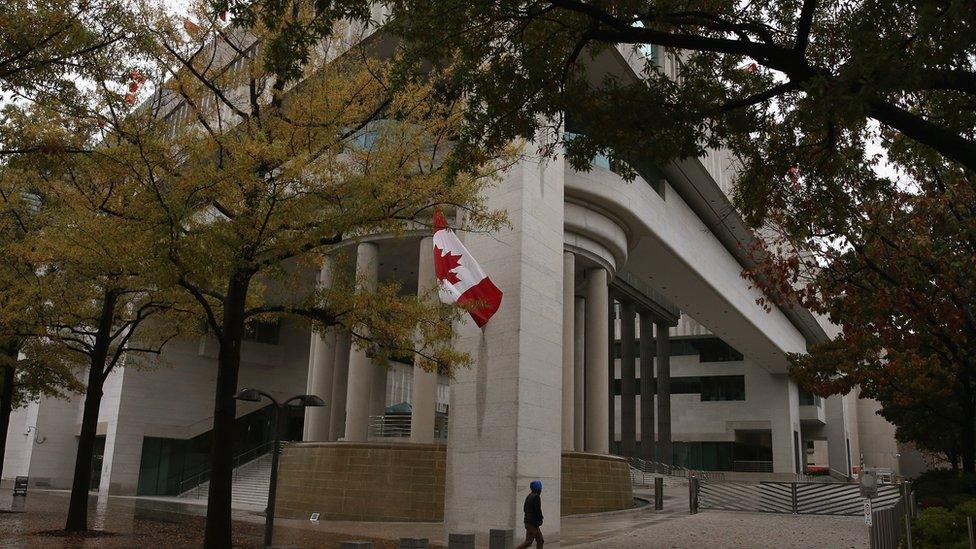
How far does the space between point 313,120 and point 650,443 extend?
42639 millimetres

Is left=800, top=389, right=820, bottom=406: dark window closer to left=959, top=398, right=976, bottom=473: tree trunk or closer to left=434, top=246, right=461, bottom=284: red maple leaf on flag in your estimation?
left=959, top=398, right=976, bottom=473: tree trunk

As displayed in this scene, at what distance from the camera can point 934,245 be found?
50.9 feet

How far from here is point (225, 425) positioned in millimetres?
12883

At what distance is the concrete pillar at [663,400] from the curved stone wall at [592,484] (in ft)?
91.5

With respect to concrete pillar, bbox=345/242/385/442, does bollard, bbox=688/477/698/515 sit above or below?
below

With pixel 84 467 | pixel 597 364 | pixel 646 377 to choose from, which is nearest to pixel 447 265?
pixel 84 467

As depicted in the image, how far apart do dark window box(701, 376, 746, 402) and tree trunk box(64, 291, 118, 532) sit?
55.6 meters

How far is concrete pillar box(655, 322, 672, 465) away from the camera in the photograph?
52938 millimetres

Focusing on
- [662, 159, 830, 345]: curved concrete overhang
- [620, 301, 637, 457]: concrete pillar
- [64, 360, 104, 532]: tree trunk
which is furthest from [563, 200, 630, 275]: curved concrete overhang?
[620, 301, 637, 457]: concrete pillar

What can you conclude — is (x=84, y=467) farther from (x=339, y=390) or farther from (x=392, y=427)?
(x=339, y=390)

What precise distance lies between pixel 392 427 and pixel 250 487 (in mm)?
8771

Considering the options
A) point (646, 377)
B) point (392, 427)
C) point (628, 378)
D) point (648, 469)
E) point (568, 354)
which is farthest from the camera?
point (646, 377)

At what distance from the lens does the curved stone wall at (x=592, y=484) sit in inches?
910

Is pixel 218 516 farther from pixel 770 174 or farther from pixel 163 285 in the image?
pixel 770 174
